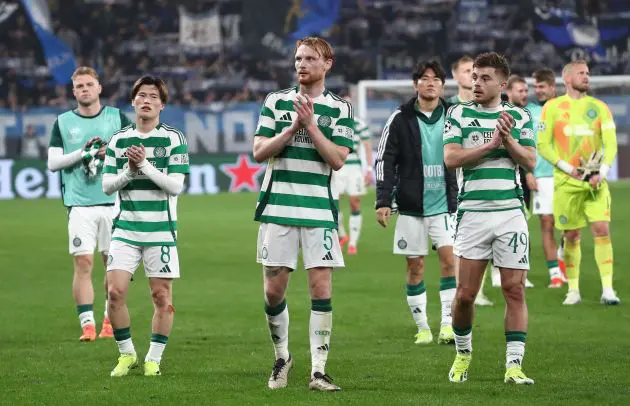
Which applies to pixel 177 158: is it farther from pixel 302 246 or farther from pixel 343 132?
pixel 343 132

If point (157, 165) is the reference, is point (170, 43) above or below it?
above

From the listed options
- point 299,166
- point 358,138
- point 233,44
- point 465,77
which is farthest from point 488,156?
point 233,44

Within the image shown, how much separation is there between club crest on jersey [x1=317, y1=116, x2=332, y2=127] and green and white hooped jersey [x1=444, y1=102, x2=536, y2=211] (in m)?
0.71

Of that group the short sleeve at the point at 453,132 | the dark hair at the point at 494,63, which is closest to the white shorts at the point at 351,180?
the short sleeve at the point at 453,132

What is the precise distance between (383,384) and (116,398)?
1.60 meters

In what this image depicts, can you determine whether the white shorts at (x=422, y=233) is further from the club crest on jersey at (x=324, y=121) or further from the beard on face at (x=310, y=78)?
the beard on face at (x=310, y=78)

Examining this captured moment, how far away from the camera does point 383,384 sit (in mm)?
7613

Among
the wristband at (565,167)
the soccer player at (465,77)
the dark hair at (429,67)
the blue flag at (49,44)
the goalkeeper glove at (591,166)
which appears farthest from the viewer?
the blue flag at (49,44)

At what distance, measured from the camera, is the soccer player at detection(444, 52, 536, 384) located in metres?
7.40

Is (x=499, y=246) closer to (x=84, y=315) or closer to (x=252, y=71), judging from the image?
(x=84, y=315)

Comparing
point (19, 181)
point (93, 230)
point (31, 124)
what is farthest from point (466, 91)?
point (31, 124)

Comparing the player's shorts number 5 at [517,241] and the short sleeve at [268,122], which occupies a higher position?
the short sleeve at [268,122]

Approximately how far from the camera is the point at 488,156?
744cm

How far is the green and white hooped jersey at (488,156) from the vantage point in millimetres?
7445
